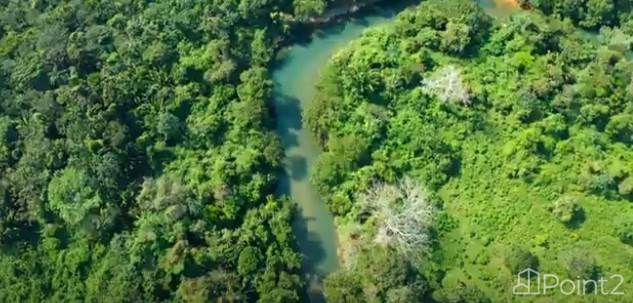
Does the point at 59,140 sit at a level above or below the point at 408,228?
above

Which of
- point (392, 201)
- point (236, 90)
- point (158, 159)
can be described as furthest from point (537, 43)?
point (158, 159)

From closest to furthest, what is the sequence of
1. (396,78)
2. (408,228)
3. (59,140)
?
(408,228)
(59,140)
(396,78)

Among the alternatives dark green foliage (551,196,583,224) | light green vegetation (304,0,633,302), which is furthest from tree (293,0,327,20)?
dark green foliage (551,196,583,224)

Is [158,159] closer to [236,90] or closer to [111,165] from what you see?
[111,165]

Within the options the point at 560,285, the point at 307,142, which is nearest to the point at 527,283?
the point at 560,285

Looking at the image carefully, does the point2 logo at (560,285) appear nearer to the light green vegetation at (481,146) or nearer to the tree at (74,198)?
the light green vegetation at (481,146)

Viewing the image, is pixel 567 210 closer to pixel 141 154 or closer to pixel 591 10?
pixel 591 10

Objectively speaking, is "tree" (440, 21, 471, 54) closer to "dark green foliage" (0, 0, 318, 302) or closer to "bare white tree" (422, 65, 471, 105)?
"bare white tree" (422, 65, 471, 105)
